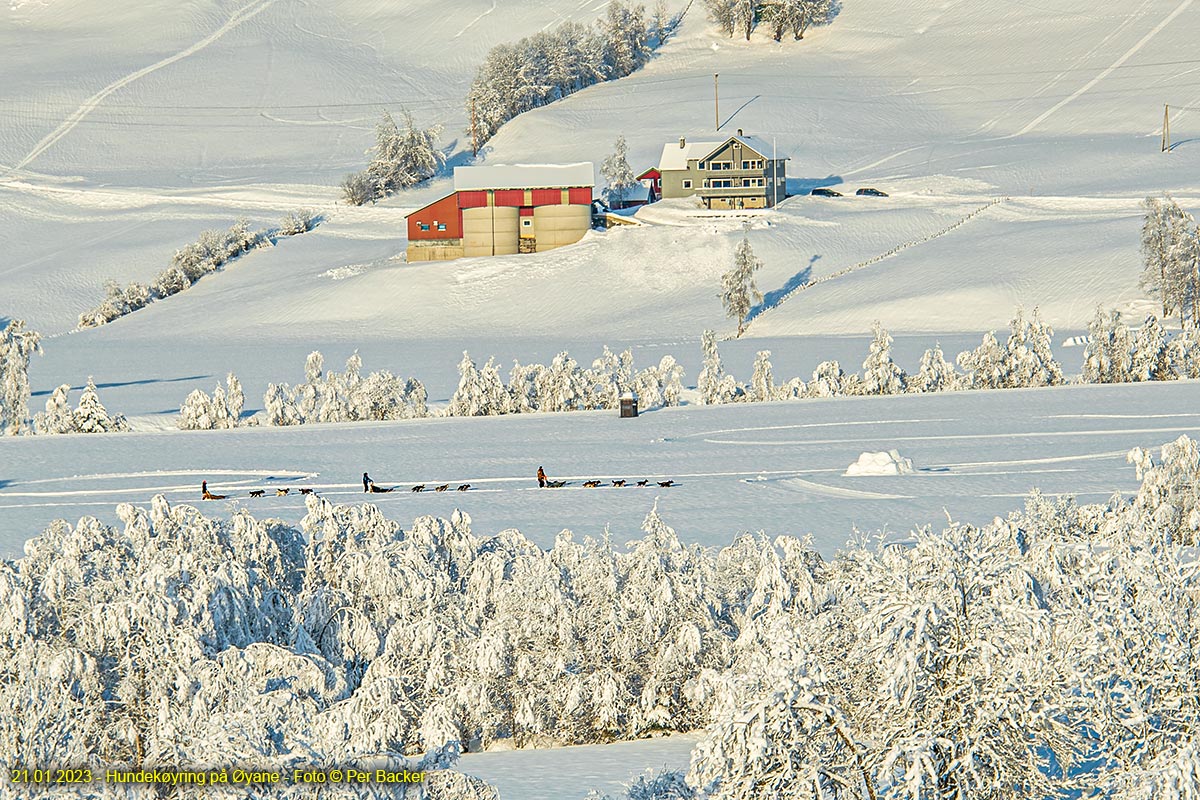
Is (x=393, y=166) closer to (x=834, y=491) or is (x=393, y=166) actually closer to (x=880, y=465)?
(x=880, y=465)

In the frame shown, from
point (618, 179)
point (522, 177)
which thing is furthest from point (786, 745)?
point (618, 179)

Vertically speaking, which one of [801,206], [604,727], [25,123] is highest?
[25,123]

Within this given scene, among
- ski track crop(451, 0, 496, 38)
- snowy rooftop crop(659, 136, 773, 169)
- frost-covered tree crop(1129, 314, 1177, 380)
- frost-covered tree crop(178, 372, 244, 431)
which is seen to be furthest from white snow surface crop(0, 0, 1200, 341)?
frost-covered tree crop(178, 372, 244, 431)

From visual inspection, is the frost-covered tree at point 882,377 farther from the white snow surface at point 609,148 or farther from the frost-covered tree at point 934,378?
the white snow surface at point 609,148

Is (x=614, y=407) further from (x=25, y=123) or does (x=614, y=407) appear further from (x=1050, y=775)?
(x=25, y=123)

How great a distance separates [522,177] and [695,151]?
35.9 feet

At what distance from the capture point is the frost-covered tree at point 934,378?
45719 millimetres

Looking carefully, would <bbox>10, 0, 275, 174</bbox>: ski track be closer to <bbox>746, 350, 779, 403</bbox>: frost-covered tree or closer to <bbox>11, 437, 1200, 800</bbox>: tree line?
<bbox>746, 350, 779, 403</bbox>: frost-covered tree

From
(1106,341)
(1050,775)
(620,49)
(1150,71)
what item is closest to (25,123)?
(620,49)

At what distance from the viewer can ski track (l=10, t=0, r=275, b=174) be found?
109 m

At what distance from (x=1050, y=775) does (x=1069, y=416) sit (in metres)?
27.2

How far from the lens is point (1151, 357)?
46.7 m

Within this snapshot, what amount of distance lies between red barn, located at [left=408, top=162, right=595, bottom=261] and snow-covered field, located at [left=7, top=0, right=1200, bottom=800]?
2.29m

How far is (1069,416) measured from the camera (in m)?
40.0
